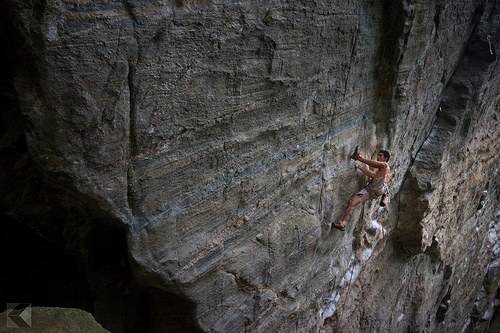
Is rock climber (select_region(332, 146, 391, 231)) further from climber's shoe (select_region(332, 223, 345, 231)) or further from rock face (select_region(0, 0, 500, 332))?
rock face (select_region(0, 0, 500, 332))

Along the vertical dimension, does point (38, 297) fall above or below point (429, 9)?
below

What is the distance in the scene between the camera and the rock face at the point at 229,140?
2473 millimetres

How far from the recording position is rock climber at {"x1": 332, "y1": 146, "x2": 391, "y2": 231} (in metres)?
4.93

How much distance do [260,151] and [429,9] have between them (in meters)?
3.27

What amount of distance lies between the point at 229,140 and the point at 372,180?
2638mm

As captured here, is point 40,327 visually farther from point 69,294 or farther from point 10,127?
point 69,294

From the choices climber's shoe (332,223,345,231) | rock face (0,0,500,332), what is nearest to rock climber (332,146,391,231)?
climber's shoe (332,223,345,231)

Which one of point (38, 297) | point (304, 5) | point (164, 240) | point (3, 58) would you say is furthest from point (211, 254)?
point (304, 5)

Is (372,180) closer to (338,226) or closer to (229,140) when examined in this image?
(338,226)

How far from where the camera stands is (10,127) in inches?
109

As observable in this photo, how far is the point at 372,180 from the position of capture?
16.8 feet

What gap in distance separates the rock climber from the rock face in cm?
15

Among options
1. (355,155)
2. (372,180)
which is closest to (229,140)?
(355,155)

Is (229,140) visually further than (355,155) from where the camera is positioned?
No
